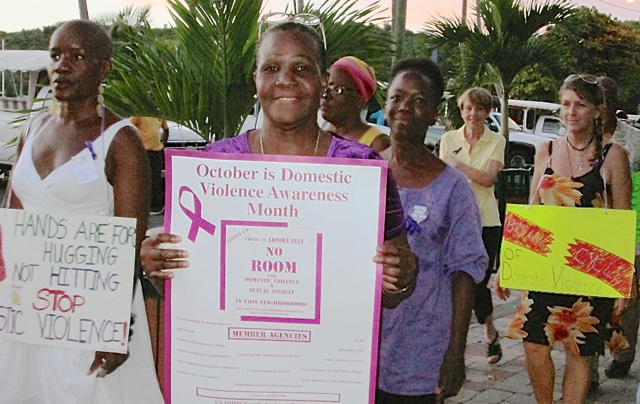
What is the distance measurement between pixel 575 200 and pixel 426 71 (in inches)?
50.8

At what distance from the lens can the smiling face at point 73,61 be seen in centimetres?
299

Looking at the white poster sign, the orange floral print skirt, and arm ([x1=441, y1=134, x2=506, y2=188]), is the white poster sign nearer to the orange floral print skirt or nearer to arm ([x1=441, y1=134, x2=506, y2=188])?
the orange floral print skirt

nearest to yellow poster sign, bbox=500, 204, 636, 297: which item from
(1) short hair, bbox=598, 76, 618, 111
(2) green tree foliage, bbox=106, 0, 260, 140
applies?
(1) short hair, bbox=598, 76, 618, 111

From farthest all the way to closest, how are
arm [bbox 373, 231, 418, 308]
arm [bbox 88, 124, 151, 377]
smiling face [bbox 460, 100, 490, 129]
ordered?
smiling face [bbox 460, 100, 490, 129] < arm [bbox 88, 124, 151, 377] < arm [bbox 373, 231, 418, 308]

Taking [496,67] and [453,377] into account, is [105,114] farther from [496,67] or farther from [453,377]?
[496,67]

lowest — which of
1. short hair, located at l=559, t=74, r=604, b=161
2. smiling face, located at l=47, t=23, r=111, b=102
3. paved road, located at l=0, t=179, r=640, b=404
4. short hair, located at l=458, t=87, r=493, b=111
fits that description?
paved road, located at l=0, t=179, r=640, b=404

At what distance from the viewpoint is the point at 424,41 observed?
36.9 feet

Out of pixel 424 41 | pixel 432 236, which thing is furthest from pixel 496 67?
pixel 432 236

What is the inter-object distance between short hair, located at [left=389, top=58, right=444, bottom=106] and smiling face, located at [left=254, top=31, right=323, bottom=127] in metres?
0.75

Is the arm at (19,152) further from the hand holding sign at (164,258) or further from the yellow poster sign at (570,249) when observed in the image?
the yellow poster sign at (570,249)

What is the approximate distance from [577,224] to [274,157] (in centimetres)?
183

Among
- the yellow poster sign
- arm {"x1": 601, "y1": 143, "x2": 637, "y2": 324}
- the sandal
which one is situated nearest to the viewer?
the yellow poster sign

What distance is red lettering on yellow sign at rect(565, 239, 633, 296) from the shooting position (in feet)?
12.0

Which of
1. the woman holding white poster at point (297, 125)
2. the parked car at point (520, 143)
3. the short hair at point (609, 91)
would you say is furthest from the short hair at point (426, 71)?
the parked car at point (520, 143)
